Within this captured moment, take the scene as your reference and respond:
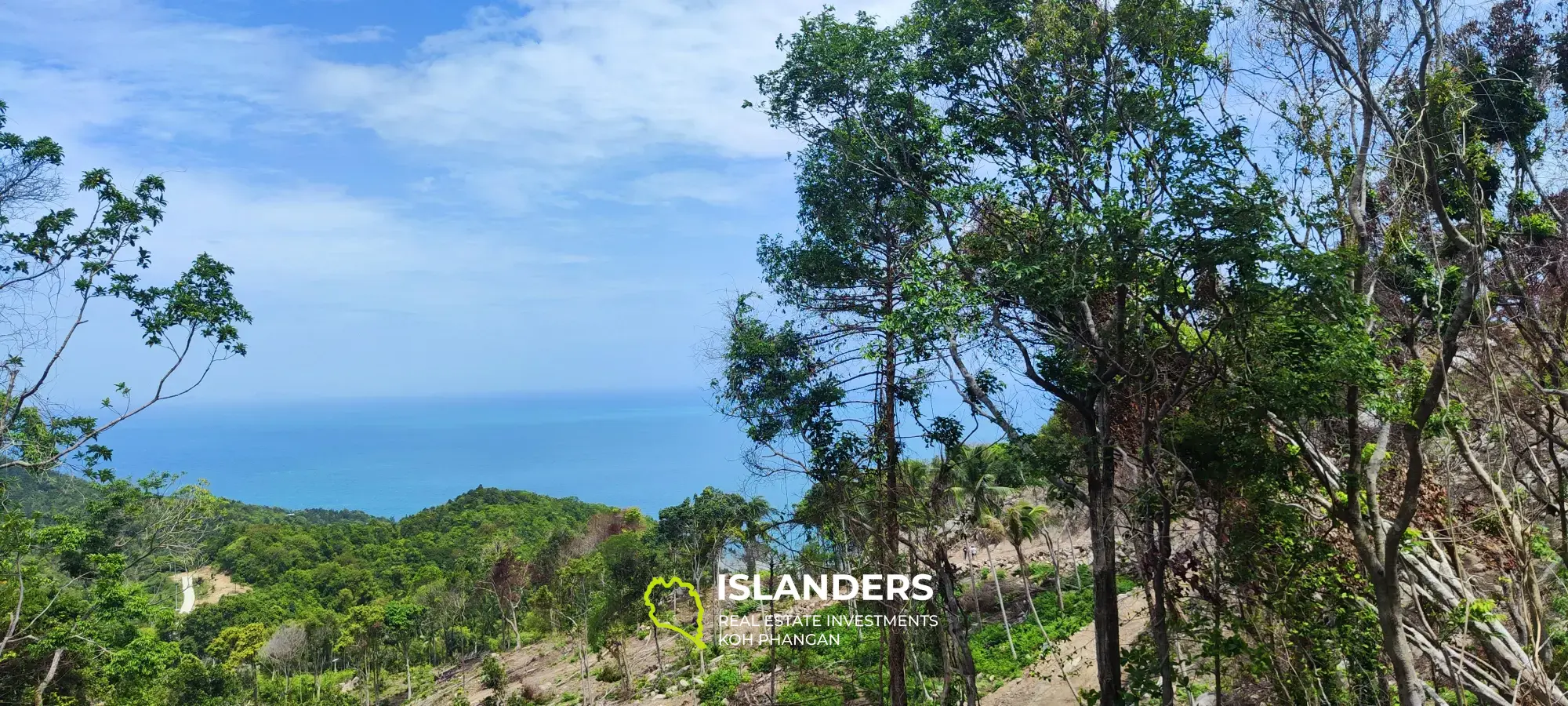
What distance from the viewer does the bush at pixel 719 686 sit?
47.7 feet

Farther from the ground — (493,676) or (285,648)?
(285,648)

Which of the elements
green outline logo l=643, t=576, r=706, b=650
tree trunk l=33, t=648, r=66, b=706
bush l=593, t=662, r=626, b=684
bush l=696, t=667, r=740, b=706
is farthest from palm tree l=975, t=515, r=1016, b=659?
tree trunk l=33, t=648, r=66, b=706

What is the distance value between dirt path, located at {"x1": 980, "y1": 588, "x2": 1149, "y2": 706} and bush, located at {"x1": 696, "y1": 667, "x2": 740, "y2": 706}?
481 centimetres

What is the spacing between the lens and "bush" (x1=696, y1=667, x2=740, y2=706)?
1455 cm

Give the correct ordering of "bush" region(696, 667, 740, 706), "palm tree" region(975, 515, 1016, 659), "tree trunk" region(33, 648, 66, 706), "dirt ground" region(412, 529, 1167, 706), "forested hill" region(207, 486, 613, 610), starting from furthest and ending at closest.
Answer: "forested hill" region(207, 486, 613, 610) < "palm tree" region(975, 515, 1016, 659) < "bush" region(696, 667, 740, 706) < "dirt ground" region(412, 529, 1167, 706) < "tree trunk" region(33, 648, 66, 706)

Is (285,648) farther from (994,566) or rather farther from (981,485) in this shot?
(981,485)

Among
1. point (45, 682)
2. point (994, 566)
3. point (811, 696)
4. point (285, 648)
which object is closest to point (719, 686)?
point (811, 696)

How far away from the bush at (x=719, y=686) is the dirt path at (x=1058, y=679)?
4809 millimetres

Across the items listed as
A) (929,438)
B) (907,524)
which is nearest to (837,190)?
(929,438)

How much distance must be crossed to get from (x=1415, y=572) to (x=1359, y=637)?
63 centimetres

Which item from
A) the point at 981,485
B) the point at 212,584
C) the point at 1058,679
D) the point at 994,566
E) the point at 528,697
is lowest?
the point at 528,697

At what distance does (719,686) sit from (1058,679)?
252 inches

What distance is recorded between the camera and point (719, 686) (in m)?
15.4

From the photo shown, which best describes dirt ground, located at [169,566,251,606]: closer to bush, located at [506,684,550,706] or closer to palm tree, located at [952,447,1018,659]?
bush, located at [506,684,550,706]
